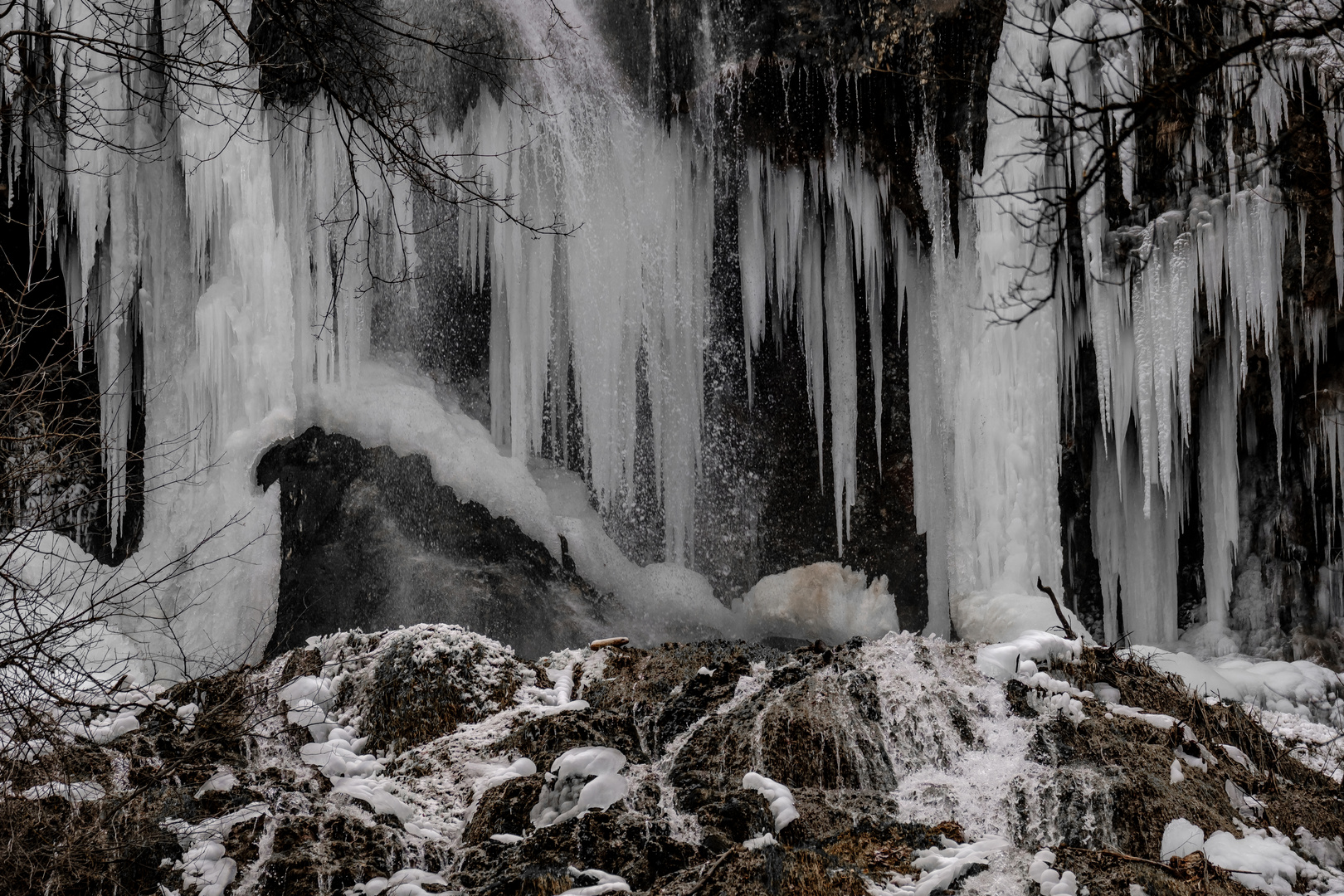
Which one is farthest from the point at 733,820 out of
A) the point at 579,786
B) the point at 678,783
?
the point at 579,786

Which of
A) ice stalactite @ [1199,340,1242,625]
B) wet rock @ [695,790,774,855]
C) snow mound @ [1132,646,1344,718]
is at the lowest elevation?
snow mound @ [1132,646,1344,718]

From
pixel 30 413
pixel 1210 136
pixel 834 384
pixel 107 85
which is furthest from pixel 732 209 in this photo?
pixel 30 413

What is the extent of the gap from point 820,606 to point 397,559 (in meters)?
4.33

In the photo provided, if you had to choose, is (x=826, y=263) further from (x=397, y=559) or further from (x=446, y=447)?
(x=397, y=559)

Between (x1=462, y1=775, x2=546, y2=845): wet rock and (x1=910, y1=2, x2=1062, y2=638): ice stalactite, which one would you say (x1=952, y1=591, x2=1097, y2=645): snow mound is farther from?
(x1=462, y1=775, x2=546, y2=845): wet rock

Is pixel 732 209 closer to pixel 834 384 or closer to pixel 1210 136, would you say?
pixel 834 384

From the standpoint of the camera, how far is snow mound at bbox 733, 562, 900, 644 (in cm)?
1052

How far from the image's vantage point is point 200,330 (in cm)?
1027

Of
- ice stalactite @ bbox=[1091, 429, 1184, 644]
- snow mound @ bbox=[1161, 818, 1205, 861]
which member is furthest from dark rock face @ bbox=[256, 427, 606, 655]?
snow mound @ bbox=[1161, 818, 1205, 861]

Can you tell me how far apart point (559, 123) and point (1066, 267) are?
4942 mm

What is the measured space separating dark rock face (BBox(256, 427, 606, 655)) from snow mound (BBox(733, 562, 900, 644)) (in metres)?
1.67

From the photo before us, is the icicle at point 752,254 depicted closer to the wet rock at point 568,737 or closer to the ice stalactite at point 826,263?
the ice stalactite at point 826,263

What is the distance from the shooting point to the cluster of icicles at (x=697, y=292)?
8.12 metres

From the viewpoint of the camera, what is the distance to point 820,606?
10672 mm
